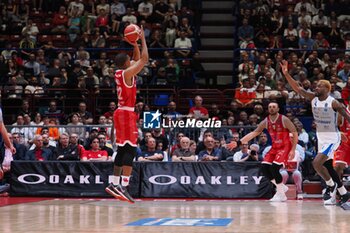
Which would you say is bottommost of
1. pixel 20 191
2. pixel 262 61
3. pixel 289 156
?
pixel 20 191

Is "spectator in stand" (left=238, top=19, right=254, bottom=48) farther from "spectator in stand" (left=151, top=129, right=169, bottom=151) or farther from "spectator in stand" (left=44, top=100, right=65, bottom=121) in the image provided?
"spectator in stand" (left=151, top=129, right=169, bottom=151)

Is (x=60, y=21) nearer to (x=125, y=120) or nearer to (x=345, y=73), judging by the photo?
(x=345, y=73)

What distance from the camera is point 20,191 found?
658 inches

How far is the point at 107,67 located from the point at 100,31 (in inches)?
100

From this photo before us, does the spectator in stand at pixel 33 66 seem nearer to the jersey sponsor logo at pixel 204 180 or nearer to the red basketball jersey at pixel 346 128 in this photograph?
the jersey sponsor logo at pixel 204 180

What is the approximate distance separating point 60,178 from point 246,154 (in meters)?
4.29

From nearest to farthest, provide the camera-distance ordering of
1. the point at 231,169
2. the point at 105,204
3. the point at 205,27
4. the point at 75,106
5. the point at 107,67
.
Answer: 1. the point at 105,204
2. the point at 231,169
3. the point at 75,106
4. the point at 107,67
5. the point at 205,27

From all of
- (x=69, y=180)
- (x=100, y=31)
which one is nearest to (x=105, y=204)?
(x=69, y=180)

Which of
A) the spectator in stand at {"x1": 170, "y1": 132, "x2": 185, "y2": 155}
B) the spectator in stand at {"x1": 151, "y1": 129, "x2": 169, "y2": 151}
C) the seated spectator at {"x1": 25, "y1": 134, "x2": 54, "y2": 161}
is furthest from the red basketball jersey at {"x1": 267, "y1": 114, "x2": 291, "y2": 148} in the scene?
the seated spectator at {"x1": 25, "y1": 134, "x2": 54, "y2": 161}

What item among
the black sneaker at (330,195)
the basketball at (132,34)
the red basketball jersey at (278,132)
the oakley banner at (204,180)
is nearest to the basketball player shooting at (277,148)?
the red basketball jersey at (278,132)

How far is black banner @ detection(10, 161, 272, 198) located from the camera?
53.3 ft

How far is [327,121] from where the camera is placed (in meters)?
13.4

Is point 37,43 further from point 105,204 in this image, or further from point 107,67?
point 105,204


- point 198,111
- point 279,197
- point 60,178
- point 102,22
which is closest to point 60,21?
point 102,22
